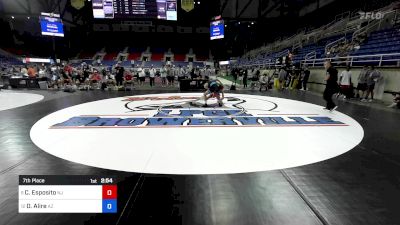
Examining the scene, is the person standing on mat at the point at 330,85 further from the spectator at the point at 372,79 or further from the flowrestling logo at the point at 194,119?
the spectator at the point at 372,79

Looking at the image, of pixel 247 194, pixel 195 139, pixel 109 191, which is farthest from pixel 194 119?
pixel 109 191

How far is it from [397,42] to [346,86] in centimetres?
386

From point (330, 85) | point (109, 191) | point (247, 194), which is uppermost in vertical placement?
point (330, 85)

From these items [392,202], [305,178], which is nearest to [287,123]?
[305,178]

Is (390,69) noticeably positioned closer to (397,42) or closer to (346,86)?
(346,86)

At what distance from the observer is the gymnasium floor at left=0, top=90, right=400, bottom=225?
207cm

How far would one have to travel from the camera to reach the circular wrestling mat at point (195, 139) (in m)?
3.25

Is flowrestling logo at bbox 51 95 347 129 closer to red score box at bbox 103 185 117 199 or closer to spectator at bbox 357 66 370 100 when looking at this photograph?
red score box at bbox 103 185 117 199

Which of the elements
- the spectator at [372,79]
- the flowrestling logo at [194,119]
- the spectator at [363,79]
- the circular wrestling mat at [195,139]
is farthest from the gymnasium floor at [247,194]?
the spectator at [363,79]

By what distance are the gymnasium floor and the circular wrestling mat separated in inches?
8.9
